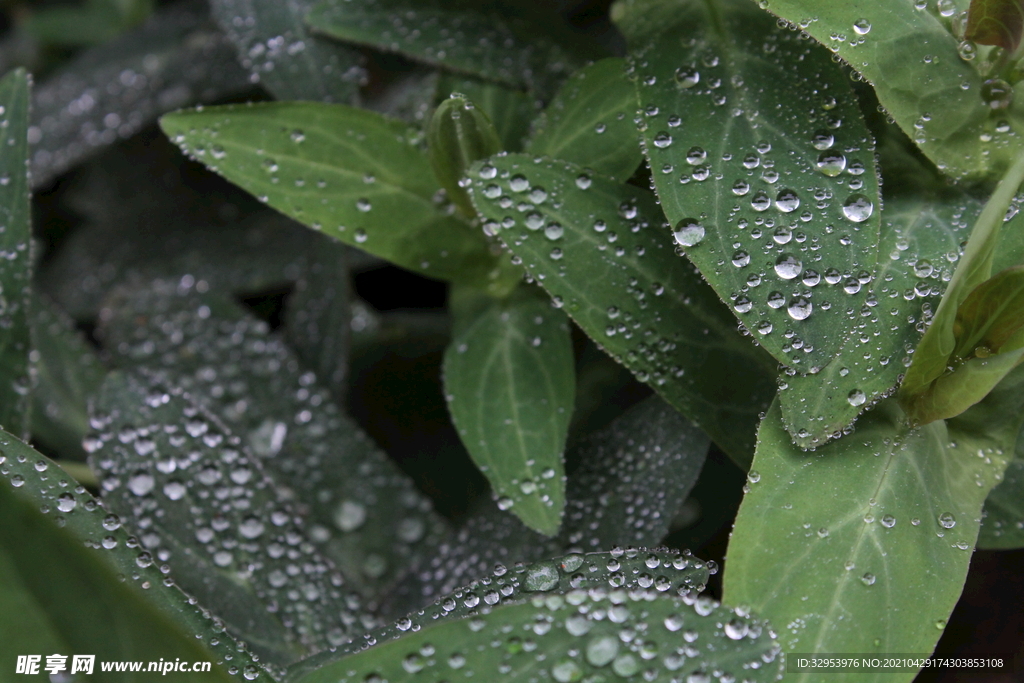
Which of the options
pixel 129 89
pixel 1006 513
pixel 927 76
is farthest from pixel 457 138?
pixel 129 89

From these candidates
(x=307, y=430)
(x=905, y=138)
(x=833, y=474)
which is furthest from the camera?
(x=307, y=430)

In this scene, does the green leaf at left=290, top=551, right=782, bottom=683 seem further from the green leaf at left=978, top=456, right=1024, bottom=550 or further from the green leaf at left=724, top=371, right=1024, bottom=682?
the green leaf at left=978, top=456, right=1024, bottom=550

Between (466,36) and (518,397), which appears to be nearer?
(518,397)

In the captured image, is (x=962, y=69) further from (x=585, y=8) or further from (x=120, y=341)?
(x=120, y=341)

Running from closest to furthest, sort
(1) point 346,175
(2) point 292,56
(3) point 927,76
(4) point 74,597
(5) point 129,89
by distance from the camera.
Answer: (4) point 74,597 < (3) point 927,76 < (1) point 346,175 < (2) point 292,56 < (5) point 129,89

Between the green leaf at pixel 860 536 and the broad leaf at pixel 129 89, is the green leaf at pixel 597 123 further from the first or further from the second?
the broad leaf at pixel 129 89

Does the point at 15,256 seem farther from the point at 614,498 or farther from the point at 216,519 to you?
the point at 614,498

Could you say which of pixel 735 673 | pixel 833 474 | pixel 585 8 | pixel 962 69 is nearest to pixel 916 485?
pixel 833 474
